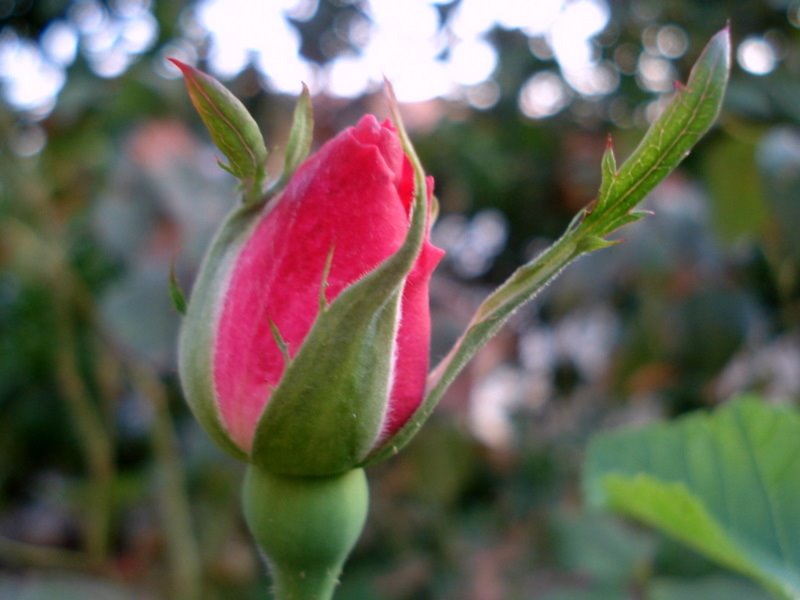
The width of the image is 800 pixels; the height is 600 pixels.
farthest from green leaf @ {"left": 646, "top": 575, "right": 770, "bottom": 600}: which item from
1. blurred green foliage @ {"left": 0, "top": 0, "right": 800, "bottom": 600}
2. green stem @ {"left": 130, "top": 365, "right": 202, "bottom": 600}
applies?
green stem @ {"left": 130, "top": 365, "right": 202, "bottom": 600}

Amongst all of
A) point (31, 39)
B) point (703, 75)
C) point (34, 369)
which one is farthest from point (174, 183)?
point (31, 39)

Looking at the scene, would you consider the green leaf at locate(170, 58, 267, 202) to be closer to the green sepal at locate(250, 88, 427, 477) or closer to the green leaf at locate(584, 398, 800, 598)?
the green sepal at locate(250, 88, 427, 477)

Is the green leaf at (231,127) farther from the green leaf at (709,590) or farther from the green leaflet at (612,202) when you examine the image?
the green leaf at (709,590)

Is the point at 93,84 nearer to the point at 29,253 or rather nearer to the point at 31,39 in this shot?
the point at 29,253

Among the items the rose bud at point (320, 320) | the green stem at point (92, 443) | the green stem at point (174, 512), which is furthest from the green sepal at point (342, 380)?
the green stem at point (92, 443)

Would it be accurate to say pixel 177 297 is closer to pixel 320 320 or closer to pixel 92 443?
pixel 320 320

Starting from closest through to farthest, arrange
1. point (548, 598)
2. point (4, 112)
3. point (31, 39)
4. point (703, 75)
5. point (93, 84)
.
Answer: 1. point (703, 75)
2. point (548, 598)
3. point (4, 112)
4. point (93, 84)
5. point (31, 39)
